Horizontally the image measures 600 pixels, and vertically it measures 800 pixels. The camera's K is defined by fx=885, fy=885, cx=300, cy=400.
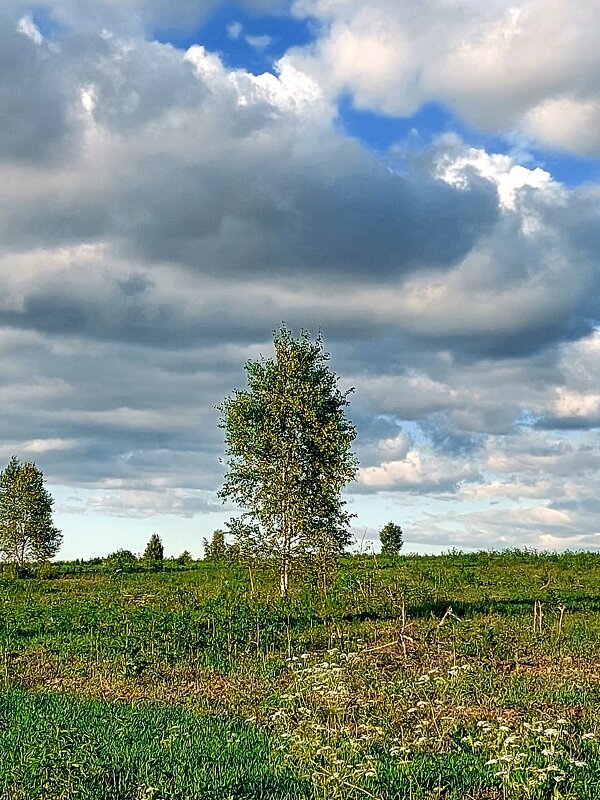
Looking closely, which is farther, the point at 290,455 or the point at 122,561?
the point at 122,561

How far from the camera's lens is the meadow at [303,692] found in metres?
10.9

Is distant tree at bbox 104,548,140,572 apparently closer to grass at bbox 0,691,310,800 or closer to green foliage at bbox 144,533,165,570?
green foliage at bbox 144,533,165,570

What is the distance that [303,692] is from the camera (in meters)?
16.5

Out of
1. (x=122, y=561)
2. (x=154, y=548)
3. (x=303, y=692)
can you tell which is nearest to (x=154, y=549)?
(x=154, y=548)

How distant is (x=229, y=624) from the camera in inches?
914

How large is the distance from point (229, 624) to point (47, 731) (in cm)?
1026

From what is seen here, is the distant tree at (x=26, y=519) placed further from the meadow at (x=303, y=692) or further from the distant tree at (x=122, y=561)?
the meadow at (x=303, y=692)

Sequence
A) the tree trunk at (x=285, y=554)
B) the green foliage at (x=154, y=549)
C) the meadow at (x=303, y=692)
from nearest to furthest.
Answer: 1. the meadow at (x=303, y=692)
2. the tree trunk at (x=285, y=554)
3. the green foliage at (x=154, y=549)

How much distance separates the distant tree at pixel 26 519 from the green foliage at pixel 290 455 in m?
29.4

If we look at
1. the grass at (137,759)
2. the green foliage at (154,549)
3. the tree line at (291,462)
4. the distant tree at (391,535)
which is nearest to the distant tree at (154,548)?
the green foliage at (154,549)

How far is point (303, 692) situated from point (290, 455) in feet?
46.0

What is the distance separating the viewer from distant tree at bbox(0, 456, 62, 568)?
5581 cm

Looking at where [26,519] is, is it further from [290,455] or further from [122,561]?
[290,455]

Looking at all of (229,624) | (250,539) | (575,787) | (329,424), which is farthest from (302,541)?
(575,787)
